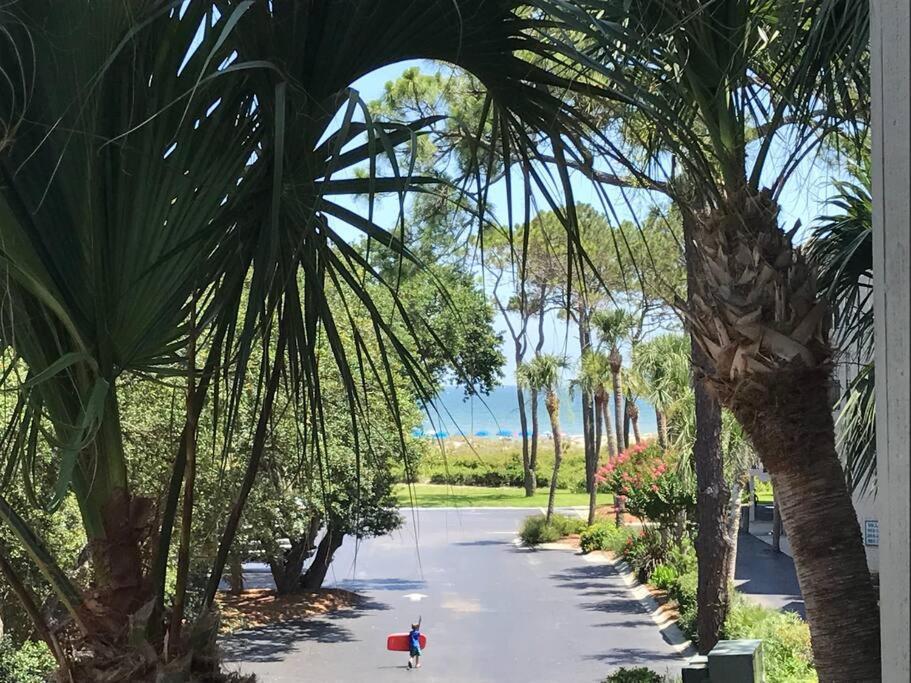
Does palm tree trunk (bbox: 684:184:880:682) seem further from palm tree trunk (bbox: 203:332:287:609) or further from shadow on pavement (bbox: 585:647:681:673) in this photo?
shadow on pavement (bbox: 585:647:681:673)

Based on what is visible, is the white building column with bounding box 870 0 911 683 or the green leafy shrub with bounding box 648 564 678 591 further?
the green leafy shrub with bounding box 648 564 678 591

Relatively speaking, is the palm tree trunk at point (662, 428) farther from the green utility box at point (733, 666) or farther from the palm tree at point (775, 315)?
the palm tree at point (775, 315)

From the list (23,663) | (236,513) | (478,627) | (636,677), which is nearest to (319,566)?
(478,627)

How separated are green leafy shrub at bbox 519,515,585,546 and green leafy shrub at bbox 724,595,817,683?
12.4m

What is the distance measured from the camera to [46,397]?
1855 mm

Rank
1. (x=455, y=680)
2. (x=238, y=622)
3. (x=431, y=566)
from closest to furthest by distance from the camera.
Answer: (x=455, y=680) → (x=238, y=622) → (x=431, y=566)

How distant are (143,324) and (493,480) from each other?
3719 centimetres

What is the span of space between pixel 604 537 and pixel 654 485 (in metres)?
6.21

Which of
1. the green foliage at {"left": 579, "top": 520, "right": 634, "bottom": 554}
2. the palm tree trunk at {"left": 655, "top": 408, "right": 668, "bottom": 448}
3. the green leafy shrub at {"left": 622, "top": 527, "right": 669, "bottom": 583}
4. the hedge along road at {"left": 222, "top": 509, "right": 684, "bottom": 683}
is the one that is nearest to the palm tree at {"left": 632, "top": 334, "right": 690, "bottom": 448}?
the palm tree trunk at {"left": 655, "top": 408, "right": 668, "bottom": 448}

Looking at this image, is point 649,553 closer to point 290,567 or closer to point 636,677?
point 290,567

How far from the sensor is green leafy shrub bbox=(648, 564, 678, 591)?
1582cm

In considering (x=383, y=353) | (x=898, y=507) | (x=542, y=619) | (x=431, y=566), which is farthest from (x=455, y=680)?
(x=898, y=507)

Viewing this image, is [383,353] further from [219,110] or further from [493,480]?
[493,480]

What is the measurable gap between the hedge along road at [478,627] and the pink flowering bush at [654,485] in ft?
5.14
